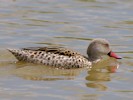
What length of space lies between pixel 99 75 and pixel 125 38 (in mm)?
3213

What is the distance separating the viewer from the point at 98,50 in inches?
634

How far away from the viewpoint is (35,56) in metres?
15.5

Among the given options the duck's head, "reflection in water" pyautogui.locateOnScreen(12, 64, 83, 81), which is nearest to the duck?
"reflection in water" pyautogui.locateOnScreen(12, 64, 83, 81)

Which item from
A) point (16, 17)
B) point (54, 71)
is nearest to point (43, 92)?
point (54, 71)

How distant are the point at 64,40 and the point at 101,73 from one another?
2.77 metres

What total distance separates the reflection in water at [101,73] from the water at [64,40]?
0.02m

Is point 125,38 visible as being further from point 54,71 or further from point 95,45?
point 54,71

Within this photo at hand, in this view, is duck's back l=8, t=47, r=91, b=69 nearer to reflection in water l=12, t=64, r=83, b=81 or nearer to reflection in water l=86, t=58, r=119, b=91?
reflection in water l=12, t=64, r=83, b=81

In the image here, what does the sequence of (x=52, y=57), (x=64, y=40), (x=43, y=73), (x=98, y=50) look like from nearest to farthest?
(x=43, y=73), (x=52, y=57), (x=98, y=50), (x=64, y=40)

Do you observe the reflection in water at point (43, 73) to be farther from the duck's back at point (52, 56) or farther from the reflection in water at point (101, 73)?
the reflection in water at point (101, 73)

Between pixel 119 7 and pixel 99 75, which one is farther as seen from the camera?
pixel 119 7

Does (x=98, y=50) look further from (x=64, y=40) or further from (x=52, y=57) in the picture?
(x=64, y=40)

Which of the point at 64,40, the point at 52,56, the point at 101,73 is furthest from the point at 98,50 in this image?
the point at 64,40

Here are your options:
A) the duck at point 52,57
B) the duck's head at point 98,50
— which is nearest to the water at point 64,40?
the duck at point 52,57
